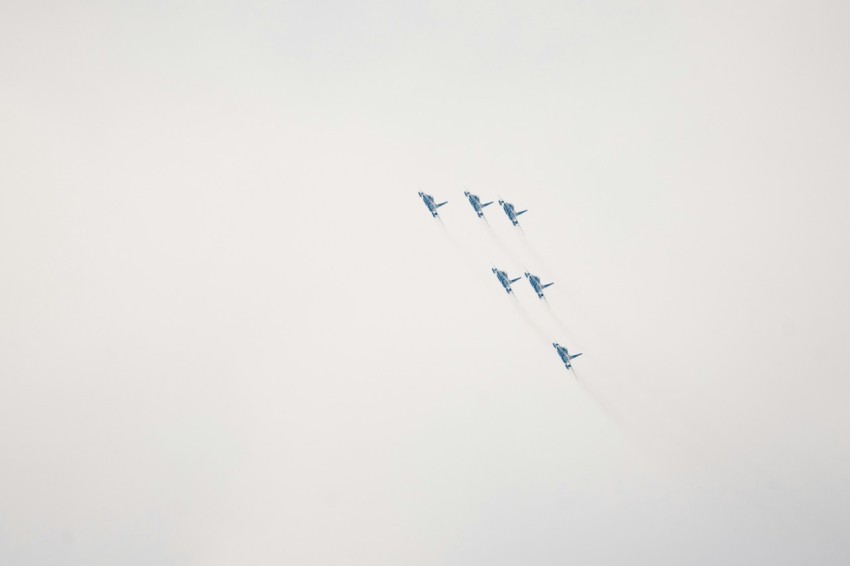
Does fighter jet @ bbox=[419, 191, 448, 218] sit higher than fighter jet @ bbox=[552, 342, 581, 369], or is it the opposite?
fighter jet @ bbox=[419, 191, 448, 218]

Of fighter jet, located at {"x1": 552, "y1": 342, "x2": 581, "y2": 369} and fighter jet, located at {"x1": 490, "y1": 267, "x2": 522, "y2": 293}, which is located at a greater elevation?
fighter jet, located at {"x1": 490, "y1": 267, "x2": 522, "y2": 293}

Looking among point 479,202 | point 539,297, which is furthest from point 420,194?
point 539,297

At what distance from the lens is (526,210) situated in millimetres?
187875

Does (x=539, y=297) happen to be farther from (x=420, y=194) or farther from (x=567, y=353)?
(x=420, y=194)

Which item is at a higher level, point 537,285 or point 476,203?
point 476,203

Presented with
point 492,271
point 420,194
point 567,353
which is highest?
point 420,194

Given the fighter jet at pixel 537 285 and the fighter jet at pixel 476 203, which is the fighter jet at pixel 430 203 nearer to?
the fighter jet at pixel 476 203

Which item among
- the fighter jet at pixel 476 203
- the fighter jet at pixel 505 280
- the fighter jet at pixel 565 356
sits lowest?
the fighter jet at pixel 565 356

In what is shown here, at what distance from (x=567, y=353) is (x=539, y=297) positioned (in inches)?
350

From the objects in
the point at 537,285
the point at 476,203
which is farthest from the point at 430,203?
the point at 537,285

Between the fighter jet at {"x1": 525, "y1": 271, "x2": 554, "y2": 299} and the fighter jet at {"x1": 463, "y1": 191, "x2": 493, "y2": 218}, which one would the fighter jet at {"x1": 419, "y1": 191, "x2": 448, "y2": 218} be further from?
the fighter jet at {"x1": 525, "y1": 271, "x2": 554, "y2": 299}

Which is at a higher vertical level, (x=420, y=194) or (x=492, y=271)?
(x=420, y=194)

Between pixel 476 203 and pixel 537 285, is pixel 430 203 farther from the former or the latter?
pixel 537 285

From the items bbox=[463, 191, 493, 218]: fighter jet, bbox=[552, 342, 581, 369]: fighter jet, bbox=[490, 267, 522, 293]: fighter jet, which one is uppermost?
bbox=[463, 191, 493, 218]: fighter jet
